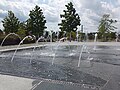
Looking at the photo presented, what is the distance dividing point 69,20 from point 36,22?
7.22 meters

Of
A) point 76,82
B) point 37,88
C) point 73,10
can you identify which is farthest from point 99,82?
point 73,10

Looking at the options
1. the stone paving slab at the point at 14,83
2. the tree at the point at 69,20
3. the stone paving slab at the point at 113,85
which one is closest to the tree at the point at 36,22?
the tree at the point at 69,20

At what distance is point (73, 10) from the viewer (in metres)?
44.9

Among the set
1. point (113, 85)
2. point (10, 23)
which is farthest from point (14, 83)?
point (10, 23)

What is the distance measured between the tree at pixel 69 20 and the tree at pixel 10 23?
11.8 meters

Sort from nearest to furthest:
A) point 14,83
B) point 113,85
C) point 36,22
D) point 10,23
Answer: point 113,85 < point 14,83 < point 10,23 < point 36,22

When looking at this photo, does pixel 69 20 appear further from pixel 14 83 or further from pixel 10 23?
pixel 14 83

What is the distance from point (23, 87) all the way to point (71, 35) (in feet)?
124

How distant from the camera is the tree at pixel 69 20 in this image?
43791mm

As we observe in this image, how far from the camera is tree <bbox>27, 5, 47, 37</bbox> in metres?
40.5

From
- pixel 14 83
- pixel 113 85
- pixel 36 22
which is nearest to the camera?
→ pixel 113 85

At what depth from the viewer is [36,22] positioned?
40688 millimetres

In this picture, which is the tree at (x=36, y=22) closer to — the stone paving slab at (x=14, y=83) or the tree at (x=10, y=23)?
the tree at (x=10, y=23)

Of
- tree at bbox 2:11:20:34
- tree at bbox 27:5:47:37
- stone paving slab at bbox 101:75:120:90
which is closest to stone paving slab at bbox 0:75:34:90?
stone paving slab at bbox 101:75:120:90
